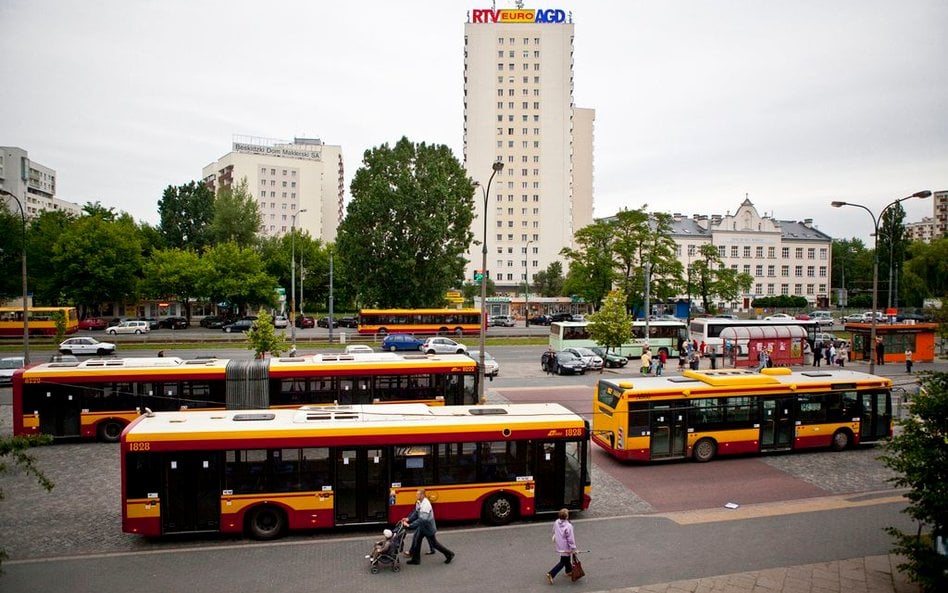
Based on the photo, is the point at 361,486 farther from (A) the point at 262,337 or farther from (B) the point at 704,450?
(A) the point at 262,337

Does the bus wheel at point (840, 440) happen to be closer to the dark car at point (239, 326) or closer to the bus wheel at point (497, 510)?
the bus wheel at point (497, 510)

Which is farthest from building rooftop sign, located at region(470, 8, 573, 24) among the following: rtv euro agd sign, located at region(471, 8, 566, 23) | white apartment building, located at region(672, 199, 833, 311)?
white apartment building, located at region(672, 199, 833, 311)

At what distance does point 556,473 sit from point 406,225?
40.8 metres

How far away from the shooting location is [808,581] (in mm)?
10711

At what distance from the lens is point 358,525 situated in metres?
12.8

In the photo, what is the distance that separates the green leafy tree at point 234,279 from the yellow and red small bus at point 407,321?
15.7m

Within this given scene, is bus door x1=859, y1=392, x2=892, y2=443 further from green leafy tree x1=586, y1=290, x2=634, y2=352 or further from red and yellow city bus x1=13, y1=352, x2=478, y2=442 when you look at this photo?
green leafy tree x1=586, y1=290, x2=634, y2=352

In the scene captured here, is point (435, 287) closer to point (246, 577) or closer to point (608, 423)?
point (608, 423)

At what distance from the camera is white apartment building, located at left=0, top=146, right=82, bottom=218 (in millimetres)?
105750

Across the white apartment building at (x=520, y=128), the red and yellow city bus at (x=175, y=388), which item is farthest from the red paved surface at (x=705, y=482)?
the white apartment building at (x=520, y=128)

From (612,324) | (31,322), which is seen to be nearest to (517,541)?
(612,324)

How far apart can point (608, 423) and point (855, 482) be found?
6.49 metres

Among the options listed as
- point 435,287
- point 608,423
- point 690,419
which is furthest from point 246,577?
point 435,287

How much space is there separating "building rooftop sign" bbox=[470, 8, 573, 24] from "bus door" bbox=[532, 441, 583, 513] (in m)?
105
